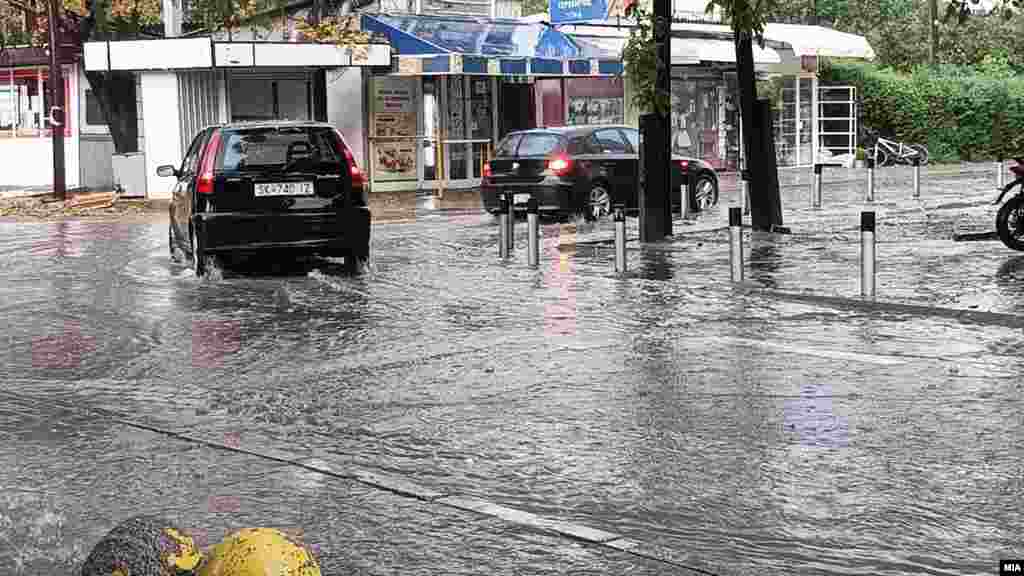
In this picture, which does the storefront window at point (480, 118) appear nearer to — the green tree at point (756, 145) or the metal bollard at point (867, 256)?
the green tree at point (756, 145)

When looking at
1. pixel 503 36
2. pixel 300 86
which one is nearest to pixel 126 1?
pixel 300 86

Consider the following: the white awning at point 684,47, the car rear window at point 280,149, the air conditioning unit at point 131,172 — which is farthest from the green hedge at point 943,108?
the car rear window at point 280,149

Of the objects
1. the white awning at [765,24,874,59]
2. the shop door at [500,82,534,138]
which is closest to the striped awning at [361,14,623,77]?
the shop door at [500,82,534,138]

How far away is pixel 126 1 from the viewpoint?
37.4 metres

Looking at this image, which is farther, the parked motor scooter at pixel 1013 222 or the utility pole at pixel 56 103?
the utility pole at pixel 56 103

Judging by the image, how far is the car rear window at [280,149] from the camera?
17641 millimetres

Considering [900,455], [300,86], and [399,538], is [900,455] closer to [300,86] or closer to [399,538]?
[399,538]

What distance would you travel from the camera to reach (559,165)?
26516 millimetres

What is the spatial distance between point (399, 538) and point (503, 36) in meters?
32.3

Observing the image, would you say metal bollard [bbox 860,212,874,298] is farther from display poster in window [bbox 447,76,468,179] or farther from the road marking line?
display poster in window [bbox 447,76,468,179]

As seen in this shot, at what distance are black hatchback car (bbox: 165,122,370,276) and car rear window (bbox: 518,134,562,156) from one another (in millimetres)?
8855

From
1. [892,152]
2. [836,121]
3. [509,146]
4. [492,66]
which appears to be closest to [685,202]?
[509,146]

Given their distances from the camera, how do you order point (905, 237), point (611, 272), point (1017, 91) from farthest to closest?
point (1017, 91) → point (905, 237) → point (611, 272)

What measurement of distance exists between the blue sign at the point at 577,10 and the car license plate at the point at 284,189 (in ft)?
58.4
